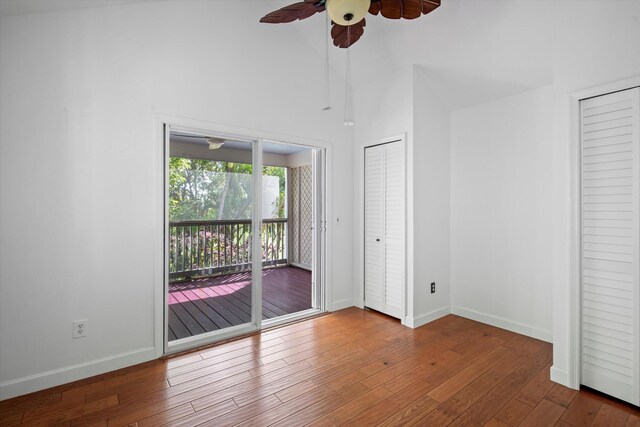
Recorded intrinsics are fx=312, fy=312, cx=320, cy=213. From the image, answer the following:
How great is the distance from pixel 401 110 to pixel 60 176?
9.58ft

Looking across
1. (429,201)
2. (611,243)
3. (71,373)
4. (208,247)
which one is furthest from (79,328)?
(611,243)

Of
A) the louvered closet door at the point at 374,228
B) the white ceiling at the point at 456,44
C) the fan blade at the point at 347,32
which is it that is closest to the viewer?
the fan blade at the point at 347,32

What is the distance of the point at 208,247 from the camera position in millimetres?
2938

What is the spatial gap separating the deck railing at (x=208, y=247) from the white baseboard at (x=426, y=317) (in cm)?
170

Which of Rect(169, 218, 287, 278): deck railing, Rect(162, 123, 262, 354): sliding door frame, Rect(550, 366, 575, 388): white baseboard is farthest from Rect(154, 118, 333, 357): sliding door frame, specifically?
Rect(550, 366, 575, 388): white baseboard

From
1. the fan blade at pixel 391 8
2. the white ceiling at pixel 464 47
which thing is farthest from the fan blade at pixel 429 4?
the white ceiling at pixel 464 47

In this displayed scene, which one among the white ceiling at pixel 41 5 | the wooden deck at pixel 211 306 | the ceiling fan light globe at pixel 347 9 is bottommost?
the wooden deck at pixel 211 306

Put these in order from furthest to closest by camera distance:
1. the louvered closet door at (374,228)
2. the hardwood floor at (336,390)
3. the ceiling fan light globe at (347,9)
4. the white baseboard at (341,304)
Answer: the white baseboard at (341,304) < the louvered closet door at (374,228) < the hardwood floor at (336,390) < the ceiling fan light globe at (347,9)

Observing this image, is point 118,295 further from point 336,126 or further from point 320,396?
point 336,126

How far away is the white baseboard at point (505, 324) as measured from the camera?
110 inches

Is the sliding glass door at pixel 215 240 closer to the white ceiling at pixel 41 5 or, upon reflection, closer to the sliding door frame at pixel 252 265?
the sliding door frame at pixel 252 265

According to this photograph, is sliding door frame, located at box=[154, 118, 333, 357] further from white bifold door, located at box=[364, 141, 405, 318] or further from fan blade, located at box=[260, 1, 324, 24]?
fan blade, located at box=[260, 1, 324, 24]

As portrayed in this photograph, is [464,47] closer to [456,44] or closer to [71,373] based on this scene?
[456,44]

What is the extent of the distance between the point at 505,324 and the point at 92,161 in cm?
383
